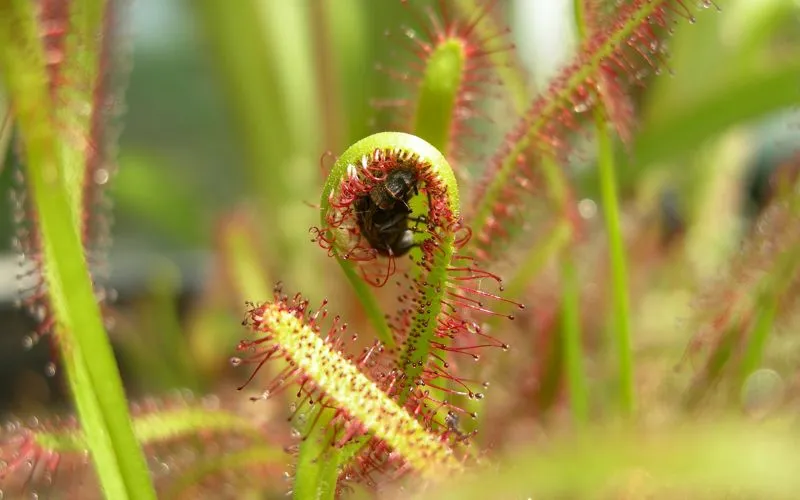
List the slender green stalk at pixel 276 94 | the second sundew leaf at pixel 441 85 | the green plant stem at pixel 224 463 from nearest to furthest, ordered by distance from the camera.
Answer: the second sundew leaf at pixel 441 85, the green plant stem at pixel 224 463, the slender green stalk at pixel 276 94

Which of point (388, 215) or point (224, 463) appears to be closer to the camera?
point (388, 215)

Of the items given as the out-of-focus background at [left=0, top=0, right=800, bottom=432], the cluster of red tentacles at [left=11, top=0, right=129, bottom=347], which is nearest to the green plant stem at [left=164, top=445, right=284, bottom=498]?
the cluster of red tentacles at [left=11, top=0, right=129, bottom=347]

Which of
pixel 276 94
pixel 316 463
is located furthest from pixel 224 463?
pixel 276 94

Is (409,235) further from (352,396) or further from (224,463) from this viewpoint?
(224,463)

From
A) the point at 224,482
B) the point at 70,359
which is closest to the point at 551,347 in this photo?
the point at 224,482

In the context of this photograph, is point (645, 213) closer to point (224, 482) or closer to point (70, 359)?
point (224, 482)

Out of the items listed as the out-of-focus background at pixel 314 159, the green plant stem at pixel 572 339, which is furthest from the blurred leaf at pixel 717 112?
the green plant stem at pixel 572 339

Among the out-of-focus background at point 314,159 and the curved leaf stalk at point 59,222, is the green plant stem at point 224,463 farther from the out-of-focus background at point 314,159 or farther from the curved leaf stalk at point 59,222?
the out-of-focus background at point 314,159
